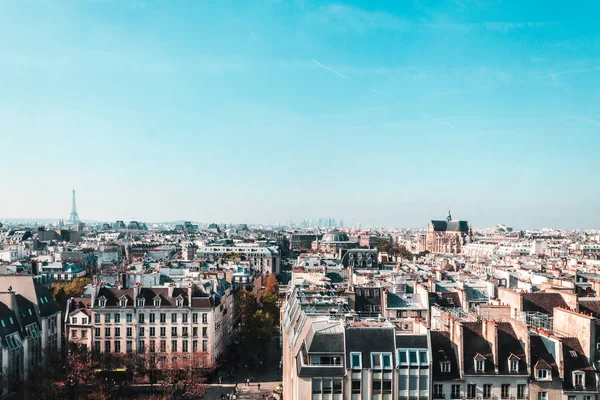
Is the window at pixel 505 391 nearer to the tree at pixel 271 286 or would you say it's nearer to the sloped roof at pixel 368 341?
the sloped roof at pixel 368 341

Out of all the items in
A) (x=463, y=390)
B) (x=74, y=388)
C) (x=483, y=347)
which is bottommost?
(x=74, y=388)

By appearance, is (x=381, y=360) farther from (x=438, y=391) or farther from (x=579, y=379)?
(x=579, y=379)

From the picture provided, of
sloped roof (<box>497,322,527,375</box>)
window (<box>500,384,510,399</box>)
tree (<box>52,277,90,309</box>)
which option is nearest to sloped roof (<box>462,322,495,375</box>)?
sloped roof (<box>497,322,527,375</box>)

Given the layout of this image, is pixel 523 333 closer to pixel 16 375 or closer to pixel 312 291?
pixel 312 291

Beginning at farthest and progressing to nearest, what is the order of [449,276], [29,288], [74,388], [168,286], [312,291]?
[449,276], [168,286], [29,288], [312,291], [74,388]

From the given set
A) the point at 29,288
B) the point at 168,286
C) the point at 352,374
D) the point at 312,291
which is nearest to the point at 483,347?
the point at 352,374

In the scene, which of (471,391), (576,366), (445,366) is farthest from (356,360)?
(576,366)

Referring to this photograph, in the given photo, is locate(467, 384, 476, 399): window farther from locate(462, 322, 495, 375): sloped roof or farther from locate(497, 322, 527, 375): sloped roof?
locate(497, 322, 527, 375): sloped roof
